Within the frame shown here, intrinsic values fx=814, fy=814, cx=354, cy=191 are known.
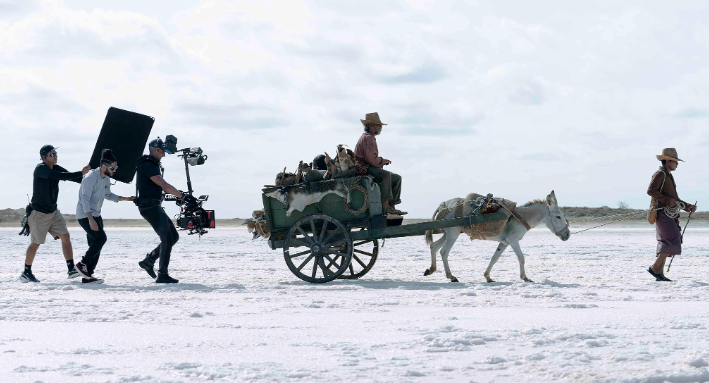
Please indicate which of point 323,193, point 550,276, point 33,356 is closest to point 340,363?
point 33,356

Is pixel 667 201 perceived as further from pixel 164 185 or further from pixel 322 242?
pixel 164 185

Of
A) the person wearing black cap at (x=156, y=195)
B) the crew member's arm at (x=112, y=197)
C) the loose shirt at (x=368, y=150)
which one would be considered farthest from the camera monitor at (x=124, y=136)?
the loose shirt at (x=368, y=150)

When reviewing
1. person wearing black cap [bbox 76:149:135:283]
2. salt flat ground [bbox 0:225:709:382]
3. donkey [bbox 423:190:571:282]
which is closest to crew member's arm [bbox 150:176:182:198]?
person wearing black cap [bbox 76:149:135:283]

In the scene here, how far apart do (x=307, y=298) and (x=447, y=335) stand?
11.3ft

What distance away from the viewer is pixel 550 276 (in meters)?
13.7

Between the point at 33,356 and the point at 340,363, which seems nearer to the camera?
the point at 340,363

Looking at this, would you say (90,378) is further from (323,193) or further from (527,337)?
(323,193)

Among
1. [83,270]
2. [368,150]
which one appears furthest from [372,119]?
[83,270]

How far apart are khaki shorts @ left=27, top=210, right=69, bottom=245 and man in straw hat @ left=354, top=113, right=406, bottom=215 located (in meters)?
4.82

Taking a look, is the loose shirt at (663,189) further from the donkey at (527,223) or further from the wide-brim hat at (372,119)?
the wide-brim hat at (372,119)

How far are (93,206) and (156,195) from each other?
1.04 m

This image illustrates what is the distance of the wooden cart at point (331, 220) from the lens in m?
12.4

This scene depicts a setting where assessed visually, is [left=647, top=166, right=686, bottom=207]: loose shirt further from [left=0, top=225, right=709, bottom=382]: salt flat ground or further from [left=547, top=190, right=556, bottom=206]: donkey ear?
[left=547, top=190, right=556, bottom=206]: donkey ear

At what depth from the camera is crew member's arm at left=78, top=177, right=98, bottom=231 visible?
493 inches
